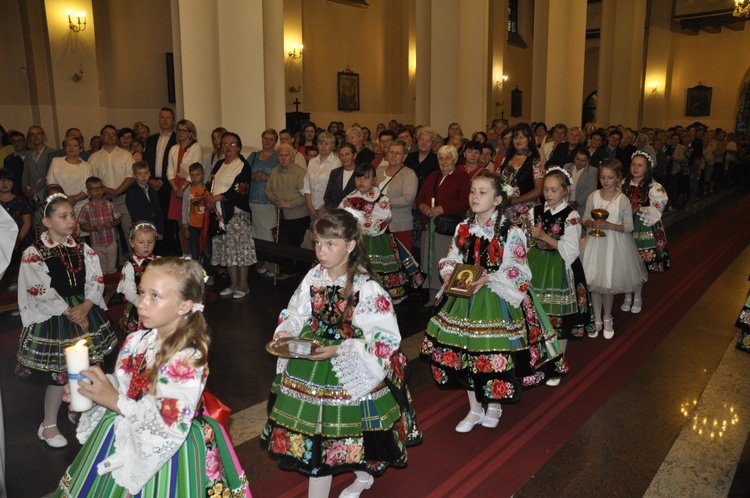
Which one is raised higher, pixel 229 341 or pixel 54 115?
pixel 54 115

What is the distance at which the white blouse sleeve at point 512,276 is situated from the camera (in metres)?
4.09

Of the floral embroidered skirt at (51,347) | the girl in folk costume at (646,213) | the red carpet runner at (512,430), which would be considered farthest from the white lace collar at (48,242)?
the girl in folk costume at (646,213)

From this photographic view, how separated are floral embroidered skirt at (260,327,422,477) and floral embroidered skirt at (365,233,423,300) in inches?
139

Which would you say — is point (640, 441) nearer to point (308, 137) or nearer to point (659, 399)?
point (659, 399)

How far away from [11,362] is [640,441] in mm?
4999

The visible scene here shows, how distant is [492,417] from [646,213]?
349 centimetres

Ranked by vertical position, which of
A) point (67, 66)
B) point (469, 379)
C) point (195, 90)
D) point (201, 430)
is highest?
point (67, 66)

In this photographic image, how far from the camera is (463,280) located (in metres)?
3.91

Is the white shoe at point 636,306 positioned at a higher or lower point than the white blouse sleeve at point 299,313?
lower

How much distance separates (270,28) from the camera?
32.0 feet

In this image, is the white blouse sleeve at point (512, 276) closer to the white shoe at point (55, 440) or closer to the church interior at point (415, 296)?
the church interior at point (415, 296)

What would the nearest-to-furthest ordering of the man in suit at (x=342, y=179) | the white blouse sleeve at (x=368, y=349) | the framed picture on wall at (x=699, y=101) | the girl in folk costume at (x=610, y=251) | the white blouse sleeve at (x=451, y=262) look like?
the white blouse sleeve at (x=368, y=349) < the white blouse sleeve at (x=451, y=262) < the girl in folk costume at (x=610, y=251) < the man in suit at (x=342, y=179) < the framed picture on wall at (x=699, y=101)

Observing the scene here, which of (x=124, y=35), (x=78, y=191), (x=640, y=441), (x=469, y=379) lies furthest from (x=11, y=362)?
(x=124, y=35)

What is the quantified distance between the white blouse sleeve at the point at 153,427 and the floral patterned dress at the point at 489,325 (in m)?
2.16
